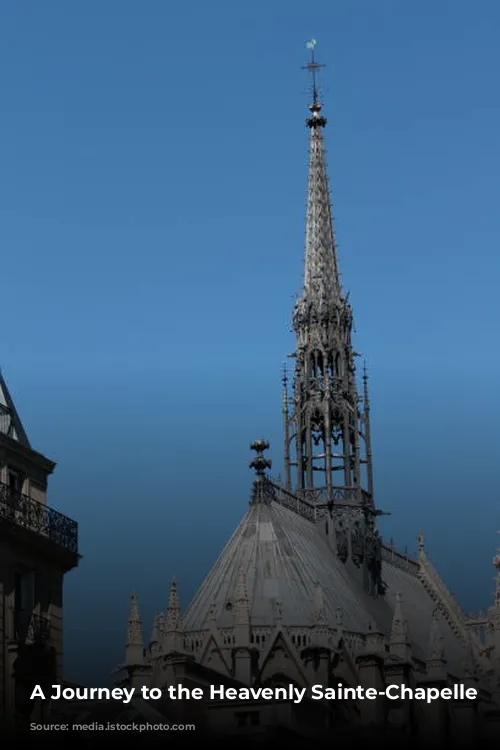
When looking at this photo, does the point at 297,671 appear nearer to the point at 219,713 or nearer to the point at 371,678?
the point at 371,678

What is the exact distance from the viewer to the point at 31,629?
42.9 metres

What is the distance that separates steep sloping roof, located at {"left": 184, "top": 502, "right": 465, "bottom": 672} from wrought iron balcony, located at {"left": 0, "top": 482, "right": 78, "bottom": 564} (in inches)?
1112

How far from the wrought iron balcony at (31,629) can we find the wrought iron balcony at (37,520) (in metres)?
1.93

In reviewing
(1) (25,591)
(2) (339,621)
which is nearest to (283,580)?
(2) (339,621)

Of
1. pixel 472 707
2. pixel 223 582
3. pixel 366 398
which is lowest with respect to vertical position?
pixel 472 707

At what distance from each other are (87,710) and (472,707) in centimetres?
2229

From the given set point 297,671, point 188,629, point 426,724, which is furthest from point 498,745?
point 188,629

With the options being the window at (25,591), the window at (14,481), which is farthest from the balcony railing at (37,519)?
the window at (25,591)

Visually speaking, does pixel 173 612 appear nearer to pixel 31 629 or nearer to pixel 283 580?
pixel 283 580

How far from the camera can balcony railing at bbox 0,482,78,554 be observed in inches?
1681

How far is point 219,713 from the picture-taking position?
2346 inches

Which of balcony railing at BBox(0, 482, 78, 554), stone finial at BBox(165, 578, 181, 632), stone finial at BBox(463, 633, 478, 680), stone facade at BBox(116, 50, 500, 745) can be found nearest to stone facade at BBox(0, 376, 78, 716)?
balcony railing at BBox(0, 482, 78, 554)

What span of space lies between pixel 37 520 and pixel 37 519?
38 mm

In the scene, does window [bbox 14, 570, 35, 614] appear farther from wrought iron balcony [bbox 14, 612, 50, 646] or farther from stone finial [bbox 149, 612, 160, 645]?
stone finial [bbox 149, 612, 160, 645]
